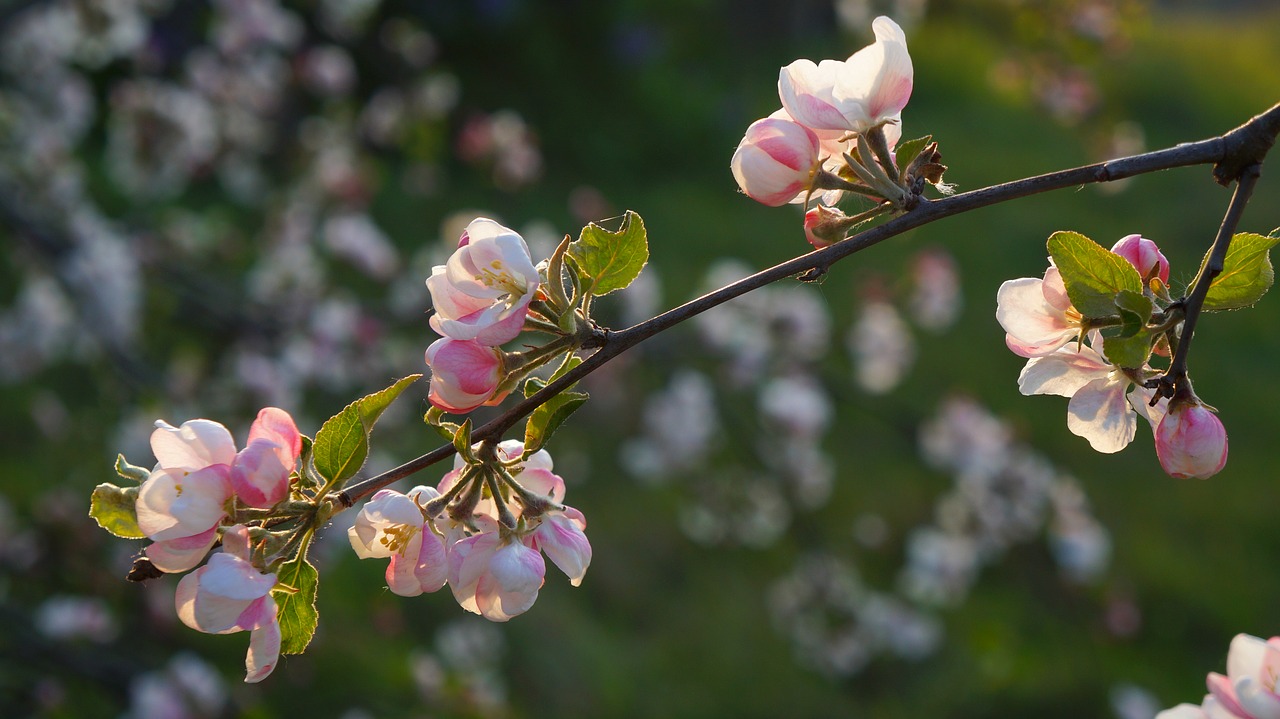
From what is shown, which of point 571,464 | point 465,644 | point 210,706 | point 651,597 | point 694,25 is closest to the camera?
point 210,706

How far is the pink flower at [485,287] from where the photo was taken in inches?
24.1

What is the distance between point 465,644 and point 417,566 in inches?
80.8

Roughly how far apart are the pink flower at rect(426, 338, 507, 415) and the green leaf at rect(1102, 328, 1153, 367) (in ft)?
1.20

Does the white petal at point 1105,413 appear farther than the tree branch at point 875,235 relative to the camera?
Yes

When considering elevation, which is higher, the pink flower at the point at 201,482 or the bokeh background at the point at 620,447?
the pink flower at the point at 201,482

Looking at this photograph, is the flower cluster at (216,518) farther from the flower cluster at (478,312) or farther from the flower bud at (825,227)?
the flower bud at (825,227)

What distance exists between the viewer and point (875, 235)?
0.59m

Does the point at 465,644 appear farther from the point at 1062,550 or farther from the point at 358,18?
the point at 358,18

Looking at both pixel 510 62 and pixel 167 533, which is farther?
pixel 510 62

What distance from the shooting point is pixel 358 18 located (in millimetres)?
3713

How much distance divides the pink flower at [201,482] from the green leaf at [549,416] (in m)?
0.14

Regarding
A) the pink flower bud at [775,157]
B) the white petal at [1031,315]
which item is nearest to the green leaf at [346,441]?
the pink flower bud at [775,157]

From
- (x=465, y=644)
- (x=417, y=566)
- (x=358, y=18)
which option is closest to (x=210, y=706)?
(x=465, y=644)

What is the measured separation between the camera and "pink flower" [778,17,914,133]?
66cm
